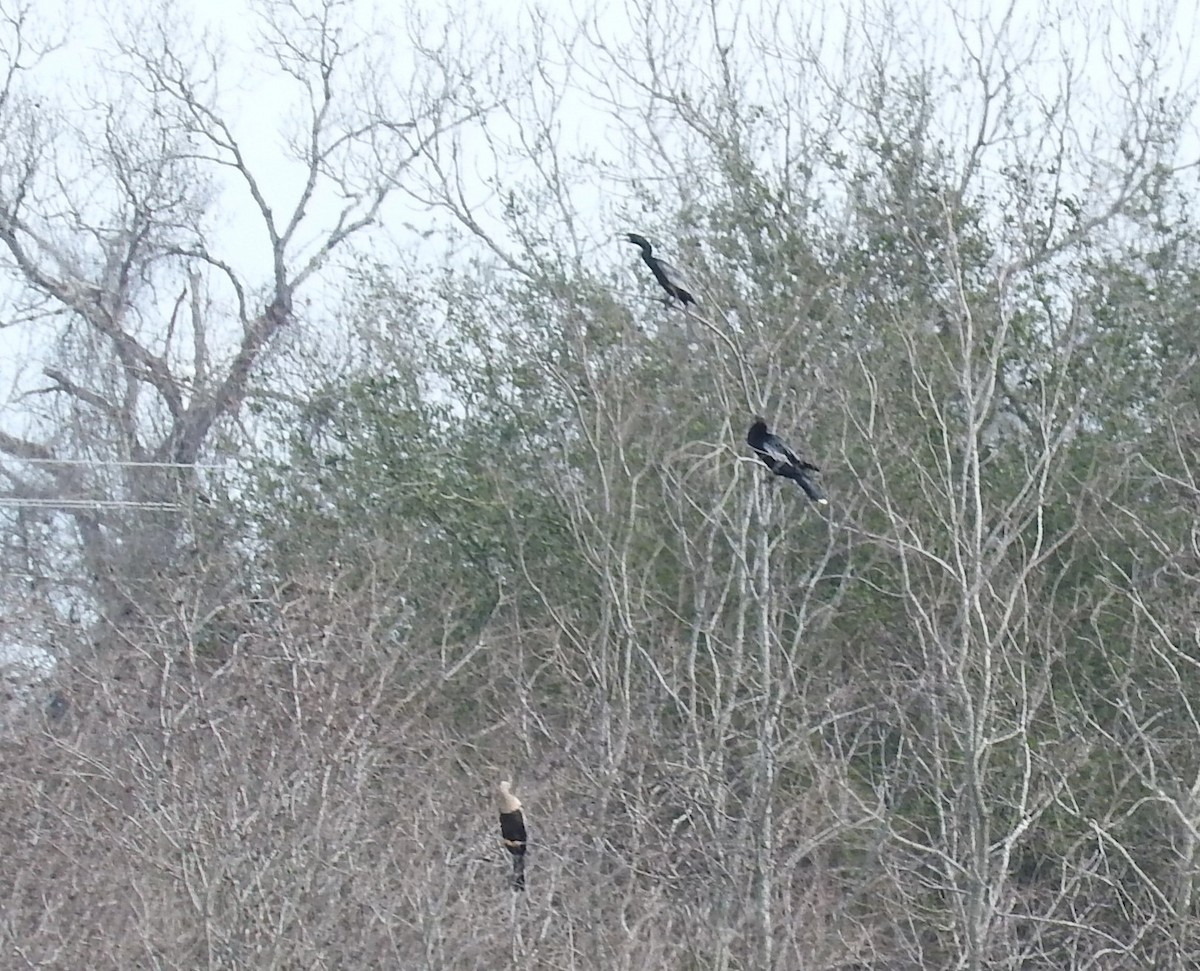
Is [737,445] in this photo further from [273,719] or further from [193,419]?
[193,419]

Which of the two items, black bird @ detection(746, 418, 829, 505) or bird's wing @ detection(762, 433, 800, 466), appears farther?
bird's wing @ detection(762, 433, 800, 466)

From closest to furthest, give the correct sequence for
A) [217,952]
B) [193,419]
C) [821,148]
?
1. [217,952]
2. [821,148]
3. [193,419]

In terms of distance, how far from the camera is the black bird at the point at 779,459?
10.4 m

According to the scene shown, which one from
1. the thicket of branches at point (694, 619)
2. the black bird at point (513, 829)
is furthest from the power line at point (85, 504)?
the black bird at point (513, 829)

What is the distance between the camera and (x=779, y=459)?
35.1 feet

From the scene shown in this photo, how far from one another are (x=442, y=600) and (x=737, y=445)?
7.96 ft

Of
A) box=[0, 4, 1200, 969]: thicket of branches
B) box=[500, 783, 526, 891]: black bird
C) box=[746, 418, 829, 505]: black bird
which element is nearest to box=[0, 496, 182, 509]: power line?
box=[0, 4, 1200, 969]: thicket of branches

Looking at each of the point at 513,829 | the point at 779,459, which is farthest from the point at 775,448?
the point at 513,829

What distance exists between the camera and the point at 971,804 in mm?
11492

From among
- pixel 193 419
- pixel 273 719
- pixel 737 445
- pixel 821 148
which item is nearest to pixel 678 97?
pixel 821 148

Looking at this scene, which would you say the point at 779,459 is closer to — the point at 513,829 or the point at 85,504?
the point at 513,829

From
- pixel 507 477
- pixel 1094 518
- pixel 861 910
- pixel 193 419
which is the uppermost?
pixel 193 419

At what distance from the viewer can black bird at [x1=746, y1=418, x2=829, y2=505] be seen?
10.4m

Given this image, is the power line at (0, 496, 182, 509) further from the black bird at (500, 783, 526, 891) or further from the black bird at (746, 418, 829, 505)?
the black bird at (500, 783, 526, 891)
